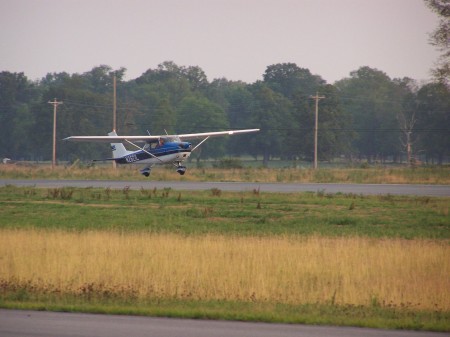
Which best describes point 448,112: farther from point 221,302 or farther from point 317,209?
point 221,302

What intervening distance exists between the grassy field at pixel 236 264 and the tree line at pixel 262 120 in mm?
63327

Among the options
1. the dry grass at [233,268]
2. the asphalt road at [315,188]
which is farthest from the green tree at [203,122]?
the dry grass at [233,268]

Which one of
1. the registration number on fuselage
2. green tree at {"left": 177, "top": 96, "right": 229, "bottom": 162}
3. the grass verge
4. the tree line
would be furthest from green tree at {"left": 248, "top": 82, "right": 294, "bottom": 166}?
the grass verge

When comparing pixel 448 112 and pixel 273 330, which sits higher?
pixel 448 112

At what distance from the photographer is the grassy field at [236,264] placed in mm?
12578

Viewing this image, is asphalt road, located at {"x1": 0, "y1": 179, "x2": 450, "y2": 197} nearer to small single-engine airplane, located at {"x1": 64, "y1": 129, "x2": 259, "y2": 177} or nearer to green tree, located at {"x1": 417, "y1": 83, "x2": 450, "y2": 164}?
small single-engine airplane, located at {"x1": 64, "y1": 129, "x2": 259, "y2": 177}

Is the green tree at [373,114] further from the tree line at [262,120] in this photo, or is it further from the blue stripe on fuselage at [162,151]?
the blue stripe on fuselage at [162,151]

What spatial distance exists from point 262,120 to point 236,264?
9498 centimetres

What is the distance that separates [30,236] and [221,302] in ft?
26.0

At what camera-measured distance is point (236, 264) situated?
15914 millimetres

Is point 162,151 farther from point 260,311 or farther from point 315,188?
point 260,311

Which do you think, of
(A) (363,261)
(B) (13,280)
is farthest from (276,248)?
(B) (13,280)

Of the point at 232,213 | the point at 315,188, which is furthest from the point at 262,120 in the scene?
the point at 232,213

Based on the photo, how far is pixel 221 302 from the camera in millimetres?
13008
